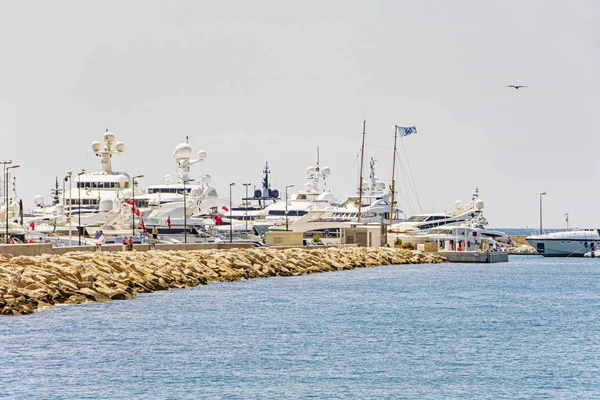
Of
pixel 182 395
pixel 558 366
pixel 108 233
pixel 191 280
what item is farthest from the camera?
pixel 108 233

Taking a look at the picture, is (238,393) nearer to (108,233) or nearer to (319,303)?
(319,303)

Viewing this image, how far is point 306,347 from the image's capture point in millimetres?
30172

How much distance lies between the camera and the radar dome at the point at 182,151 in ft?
381

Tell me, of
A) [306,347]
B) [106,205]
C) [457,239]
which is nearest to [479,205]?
[457,239]

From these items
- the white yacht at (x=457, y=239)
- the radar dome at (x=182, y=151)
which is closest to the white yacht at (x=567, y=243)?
the white yacht at (x=457, y=239)

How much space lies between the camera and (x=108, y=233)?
90750mm

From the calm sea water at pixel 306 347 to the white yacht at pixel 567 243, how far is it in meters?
50.2

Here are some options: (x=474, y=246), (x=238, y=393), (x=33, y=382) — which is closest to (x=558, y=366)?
(x=238, y=393)

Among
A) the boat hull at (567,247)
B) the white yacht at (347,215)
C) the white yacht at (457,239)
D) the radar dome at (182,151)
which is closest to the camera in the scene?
the white yacht at (457,239)

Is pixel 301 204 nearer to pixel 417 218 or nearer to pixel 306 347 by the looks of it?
pixel 417 218

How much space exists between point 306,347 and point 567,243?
238 ft

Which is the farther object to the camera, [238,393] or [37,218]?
[37,218]

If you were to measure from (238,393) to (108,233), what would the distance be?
69018 millimetres

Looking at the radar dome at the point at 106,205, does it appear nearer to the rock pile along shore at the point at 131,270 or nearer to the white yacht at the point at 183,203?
the white yacht at the point at 183,203
